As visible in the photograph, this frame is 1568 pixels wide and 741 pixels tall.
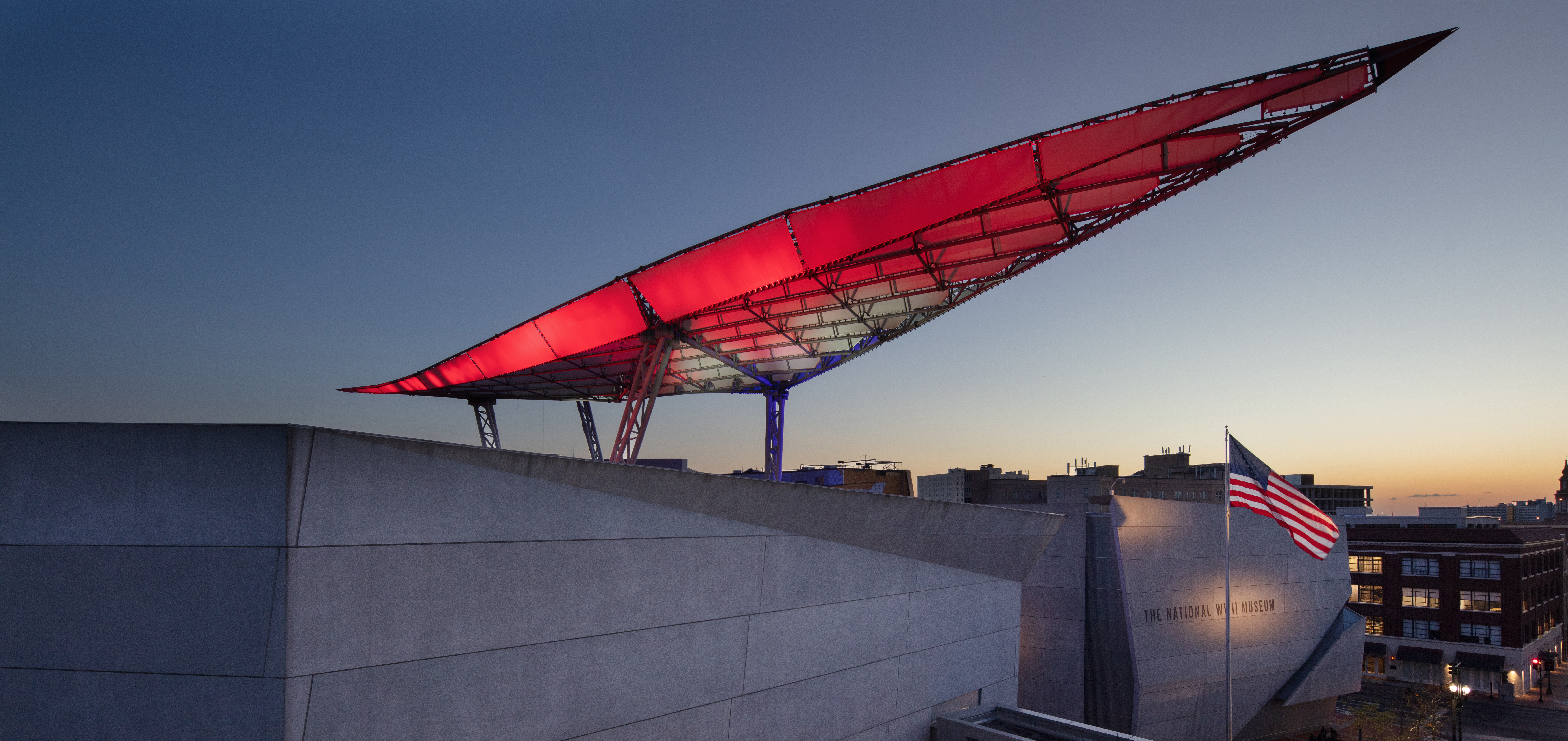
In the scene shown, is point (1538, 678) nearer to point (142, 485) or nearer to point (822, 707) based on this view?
point (822, 707)

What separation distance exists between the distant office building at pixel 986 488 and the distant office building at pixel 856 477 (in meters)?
9.01

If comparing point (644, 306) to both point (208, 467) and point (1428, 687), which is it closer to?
point (208, 467)

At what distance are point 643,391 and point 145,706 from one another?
758 inches

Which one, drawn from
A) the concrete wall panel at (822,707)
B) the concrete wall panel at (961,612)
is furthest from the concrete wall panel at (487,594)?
the concrete wall panel at (961,612)

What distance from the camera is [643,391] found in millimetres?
27109

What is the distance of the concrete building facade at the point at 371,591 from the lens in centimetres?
812

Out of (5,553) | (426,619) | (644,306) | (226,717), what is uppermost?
(644,306)

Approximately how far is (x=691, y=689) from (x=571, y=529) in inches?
148

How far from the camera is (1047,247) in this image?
20328mm

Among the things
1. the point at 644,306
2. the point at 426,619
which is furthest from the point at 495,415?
→ the point at 426,619

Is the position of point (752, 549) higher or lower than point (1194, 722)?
higher

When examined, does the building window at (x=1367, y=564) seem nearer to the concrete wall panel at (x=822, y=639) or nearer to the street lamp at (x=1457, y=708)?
the street lamp at (x=1457, y=708)

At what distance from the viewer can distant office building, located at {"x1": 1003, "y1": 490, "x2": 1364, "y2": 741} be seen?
97.9ft

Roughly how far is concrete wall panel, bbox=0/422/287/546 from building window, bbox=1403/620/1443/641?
3151 inches
